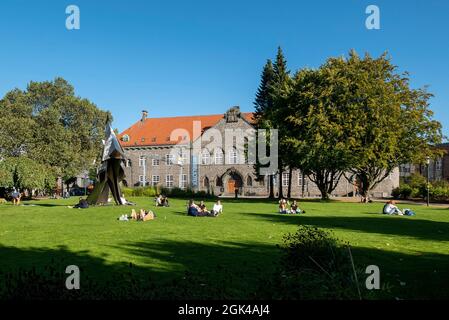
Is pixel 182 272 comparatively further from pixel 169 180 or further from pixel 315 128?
pixel 169 180

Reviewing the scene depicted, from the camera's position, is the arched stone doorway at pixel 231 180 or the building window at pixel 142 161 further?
the building window at pixel 142 161

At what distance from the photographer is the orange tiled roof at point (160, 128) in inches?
2840

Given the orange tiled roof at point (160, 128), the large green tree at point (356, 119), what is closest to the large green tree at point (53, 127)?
the orange tiled roof at point (160, 128)

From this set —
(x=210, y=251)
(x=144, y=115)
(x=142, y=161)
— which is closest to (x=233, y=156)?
(x=142, y=161)

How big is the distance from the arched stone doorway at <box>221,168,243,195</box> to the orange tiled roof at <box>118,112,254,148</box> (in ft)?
30.1

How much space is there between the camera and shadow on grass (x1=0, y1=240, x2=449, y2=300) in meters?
5.66

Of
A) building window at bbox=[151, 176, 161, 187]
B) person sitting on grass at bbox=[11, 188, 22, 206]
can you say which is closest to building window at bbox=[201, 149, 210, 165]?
building window at bbox=[151, 176, 161, 187]

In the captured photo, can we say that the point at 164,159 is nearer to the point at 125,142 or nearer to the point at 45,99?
the point at 125,142

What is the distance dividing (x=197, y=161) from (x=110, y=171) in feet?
125

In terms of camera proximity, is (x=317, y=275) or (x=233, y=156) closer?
(x=317, y=275)

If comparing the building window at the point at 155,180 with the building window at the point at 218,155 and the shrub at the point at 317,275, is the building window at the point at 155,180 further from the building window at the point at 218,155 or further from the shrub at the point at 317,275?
the shrub at the point at 317,275

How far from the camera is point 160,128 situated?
7512 centimetres

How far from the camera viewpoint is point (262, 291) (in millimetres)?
5801

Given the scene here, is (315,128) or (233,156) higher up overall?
(315,128)
